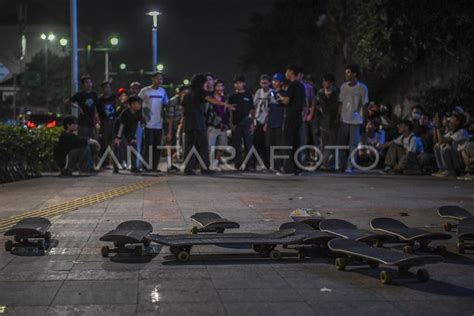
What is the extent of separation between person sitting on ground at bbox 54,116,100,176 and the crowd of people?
20 mm

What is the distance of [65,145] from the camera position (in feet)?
51.8

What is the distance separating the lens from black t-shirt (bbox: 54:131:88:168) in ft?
51.6

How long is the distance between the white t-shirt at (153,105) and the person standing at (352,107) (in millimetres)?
3880

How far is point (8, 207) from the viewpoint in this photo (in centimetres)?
991

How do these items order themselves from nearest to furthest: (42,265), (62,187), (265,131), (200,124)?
(42,265), (62,187), (200,124), (265,131)

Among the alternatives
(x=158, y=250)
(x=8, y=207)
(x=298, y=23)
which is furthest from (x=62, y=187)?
(x=298, y=23)

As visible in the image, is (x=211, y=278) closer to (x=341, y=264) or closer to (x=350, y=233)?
(x=341, y=264)

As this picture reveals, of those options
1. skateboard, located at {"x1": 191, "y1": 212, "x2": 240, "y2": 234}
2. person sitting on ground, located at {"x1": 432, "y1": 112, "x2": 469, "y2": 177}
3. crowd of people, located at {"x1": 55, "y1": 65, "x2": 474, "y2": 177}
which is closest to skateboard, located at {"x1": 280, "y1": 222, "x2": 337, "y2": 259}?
skateboard, located at {"x1": 191, "y1": 212, "x2": 240, "y2": 234}

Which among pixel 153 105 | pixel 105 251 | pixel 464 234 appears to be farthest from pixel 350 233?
pixel 153 105

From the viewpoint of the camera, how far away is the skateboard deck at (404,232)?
616 centimetres

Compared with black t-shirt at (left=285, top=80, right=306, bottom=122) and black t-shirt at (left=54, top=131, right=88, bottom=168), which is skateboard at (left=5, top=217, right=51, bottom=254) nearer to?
black t-shirt at (left=285, top=80, right=306, bottom=122)

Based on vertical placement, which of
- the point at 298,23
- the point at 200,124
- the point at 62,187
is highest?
the point at 298,23

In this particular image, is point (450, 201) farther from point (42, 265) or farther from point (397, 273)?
point (42, 265)

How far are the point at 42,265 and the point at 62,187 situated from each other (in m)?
7.21
